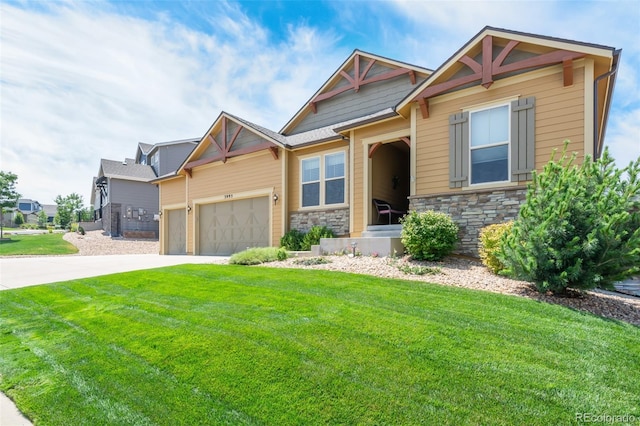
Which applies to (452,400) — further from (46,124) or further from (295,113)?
(46,124)

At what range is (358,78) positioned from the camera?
1334 centimetres

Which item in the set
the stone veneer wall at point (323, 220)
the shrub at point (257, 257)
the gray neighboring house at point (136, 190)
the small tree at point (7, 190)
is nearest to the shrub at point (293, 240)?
the stone veneer wall at point (323, 220)

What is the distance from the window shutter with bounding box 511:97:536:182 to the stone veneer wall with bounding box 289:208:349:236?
4.88 m

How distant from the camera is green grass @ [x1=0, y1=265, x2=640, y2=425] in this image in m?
2.36

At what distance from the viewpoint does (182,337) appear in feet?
11.7

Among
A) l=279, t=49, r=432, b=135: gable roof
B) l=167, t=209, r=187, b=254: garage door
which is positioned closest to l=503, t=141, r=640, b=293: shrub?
l=279, t=49, r=432, b=135: gable roof

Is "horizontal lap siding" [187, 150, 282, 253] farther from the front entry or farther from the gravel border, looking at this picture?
the gravel border

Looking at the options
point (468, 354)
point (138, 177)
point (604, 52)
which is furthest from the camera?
point (138, 177)

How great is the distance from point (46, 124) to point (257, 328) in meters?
16.2

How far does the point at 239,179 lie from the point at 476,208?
9227 mm

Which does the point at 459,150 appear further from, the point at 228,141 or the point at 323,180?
the point at 228,141

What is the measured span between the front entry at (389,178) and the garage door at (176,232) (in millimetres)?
10148

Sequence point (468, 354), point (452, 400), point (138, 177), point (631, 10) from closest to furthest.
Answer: point (452, 400) < point (468, 354) < point (631, 10) < point (138, 177)

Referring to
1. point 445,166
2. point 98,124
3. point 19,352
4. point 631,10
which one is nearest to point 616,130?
point 631,10
